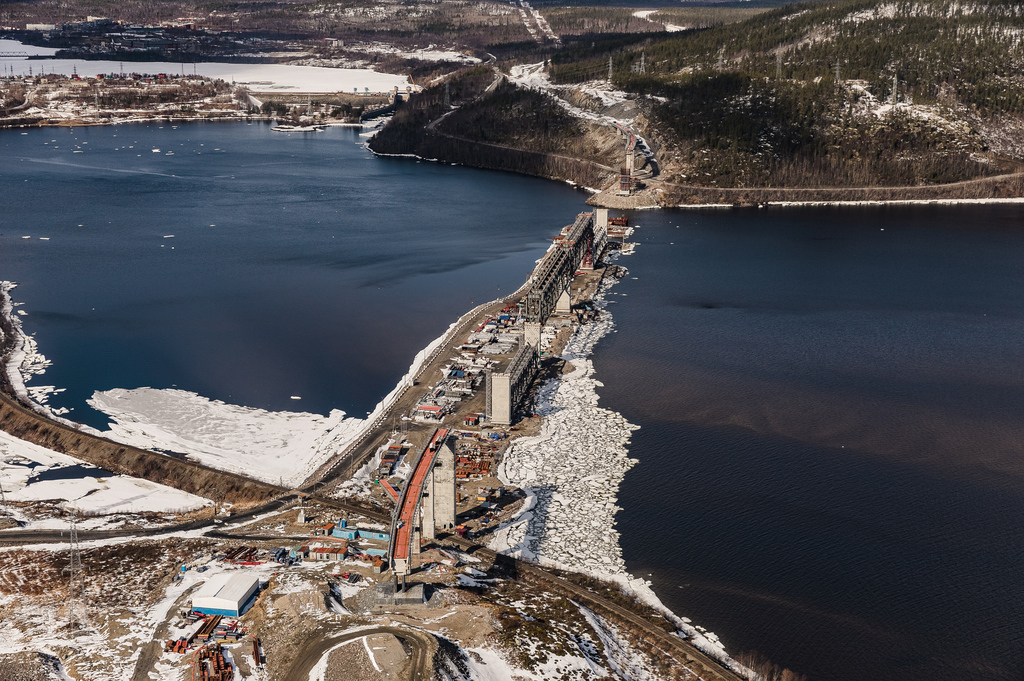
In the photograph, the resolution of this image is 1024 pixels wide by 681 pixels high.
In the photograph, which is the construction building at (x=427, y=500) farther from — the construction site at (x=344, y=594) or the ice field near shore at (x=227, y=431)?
the ice field near shore at (x=227, y=431)

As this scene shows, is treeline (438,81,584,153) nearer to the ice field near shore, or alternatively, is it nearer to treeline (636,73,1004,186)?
treeline (636,73,1004,186)

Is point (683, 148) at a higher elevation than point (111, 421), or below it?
higher

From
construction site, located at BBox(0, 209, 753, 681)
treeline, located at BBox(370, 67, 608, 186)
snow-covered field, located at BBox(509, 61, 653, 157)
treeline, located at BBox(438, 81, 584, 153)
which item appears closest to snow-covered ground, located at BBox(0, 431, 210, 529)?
construction site, located at BBox(0, 209, 753, 681)

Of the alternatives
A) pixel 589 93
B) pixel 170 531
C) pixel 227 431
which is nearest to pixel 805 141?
pixel 589 93

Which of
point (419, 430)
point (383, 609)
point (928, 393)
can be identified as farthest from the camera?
point (928, 393)

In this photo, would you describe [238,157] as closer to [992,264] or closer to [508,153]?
[508,153]

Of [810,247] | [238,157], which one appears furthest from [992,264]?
[238,157]

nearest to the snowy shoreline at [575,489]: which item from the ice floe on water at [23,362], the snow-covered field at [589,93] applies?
the ice floe on water at [23,362]
